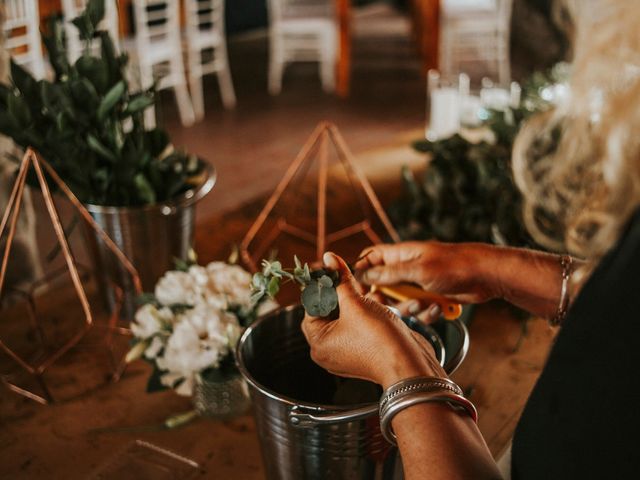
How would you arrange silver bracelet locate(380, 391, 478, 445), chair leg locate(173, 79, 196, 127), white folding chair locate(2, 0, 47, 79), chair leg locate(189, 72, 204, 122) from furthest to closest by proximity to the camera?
chair leg locate(189, 72, 204, 122), chair leg locate(173, 79, 196, 127), white folding chair locate(2, 0, 47, 79), silver bracelet locate(380, 391, 478, 445)

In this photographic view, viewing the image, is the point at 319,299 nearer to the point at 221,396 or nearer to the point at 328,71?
the point at 221,396

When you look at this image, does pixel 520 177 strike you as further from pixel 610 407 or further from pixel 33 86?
pixel 33 86

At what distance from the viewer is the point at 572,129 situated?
0.63m

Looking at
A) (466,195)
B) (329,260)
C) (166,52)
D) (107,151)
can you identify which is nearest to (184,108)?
(166,52)

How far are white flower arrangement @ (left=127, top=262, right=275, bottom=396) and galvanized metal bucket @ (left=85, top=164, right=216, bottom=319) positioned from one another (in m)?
0.21

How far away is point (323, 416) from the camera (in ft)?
2.33

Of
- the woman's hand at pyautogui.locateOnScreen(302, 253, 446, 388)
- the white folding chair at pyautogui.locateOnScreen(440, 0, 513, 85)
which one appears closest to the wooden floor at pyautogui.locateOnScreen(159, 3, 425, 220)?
the white folding chair at pyautogui.locateOnScreen(440, 0, 513, 85)

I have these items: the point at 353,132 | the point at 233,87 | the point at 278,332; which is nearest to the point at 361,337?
the point at 278,332

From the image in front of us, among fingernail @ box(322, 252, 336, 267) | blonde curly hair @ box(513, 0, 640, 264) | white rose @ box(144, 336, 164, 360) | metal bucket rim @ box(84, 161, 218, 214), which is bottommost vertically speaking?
white rose @ box(144, 336, 164, 360)

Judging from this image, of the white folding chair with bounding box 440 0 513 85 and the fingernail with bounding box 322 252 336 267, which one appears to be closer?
the fingernail with bounding box 322 252 336 267

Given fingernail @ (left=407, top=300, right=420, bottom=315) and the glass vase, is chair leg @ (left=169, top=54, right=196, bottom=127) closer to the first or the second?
the glass vase

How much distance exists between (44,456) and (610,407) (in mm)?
746

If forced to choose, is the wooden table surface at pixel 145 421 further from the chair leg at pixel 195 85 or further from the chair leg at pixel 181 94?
the chair leg at pixel 195 85

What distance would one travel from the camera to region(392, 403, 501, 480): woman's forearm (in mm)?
615
